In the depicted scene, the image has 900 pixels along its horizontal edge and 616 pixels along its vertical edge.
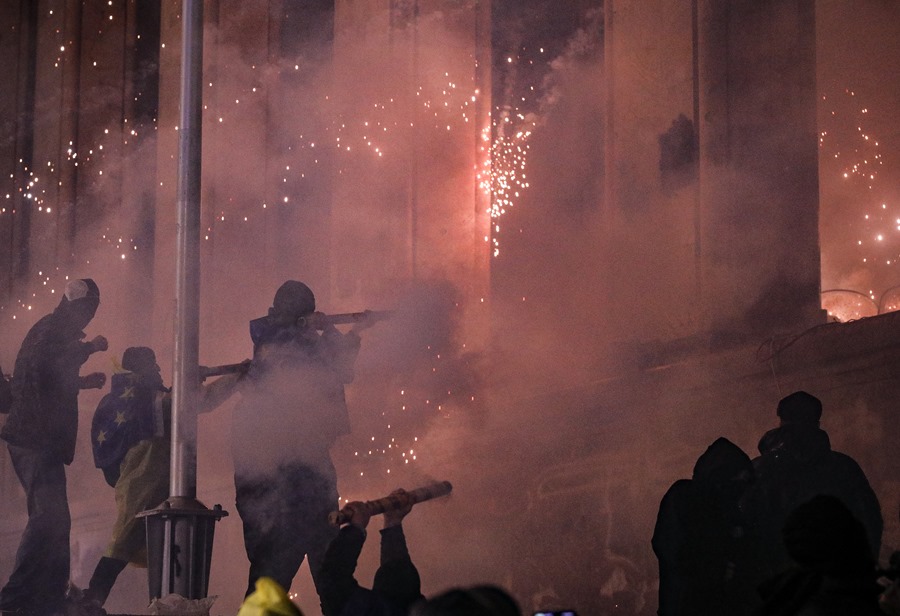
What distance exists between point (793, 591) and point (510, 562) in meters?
4.41

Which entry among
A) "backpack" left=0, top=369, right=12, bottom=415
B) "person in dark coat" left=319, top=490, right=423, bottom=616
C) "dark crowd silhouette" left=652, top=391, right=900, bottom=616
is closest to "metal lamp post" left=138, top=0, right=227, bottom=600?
"person in dark coat" left=319, top=490, right=423, bottom=616

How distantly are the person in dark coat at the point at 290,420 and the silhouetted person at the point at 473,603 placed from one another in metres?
4.07

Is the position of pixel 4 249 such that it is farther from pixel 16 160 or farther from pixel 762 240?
pixel 762 240

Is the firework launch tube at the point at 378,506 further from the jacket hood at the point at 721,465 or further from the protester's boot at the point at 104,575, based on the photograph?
the protester's boot at the point at 104,575

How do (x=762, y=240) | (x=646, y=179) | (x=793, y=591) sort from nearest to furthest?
1. (x=793, y=591)
2. (x=762, y=240)
3. (x=646, y=179)

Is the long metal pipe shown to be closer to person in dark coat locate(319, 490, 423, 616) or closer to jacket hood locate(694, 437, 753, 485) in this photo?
person in dark coat locate(319, 490, 423, 616)

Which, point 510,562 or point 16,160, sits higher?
point 16,160

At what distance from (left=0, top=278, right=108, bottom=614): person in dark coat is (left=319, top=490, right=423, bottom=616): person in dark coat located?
2.43 m

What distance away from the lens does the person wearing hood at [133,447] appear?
26.4 ft

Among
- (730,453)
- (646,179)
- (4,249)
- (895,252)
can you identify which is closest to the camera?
(730,453)

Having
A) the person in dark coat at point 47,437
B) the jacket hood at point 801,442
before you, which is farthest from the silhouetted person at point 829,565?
the person in dark coat at point 47,437

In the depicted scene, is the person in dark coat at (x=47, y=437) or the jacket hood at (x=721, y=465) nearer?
the jacket hood at (x=721, y=465)

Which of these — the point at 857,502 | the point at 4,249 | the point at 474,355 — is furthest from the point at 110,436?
the point at 4,249

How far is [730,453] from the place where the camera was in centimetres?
593
